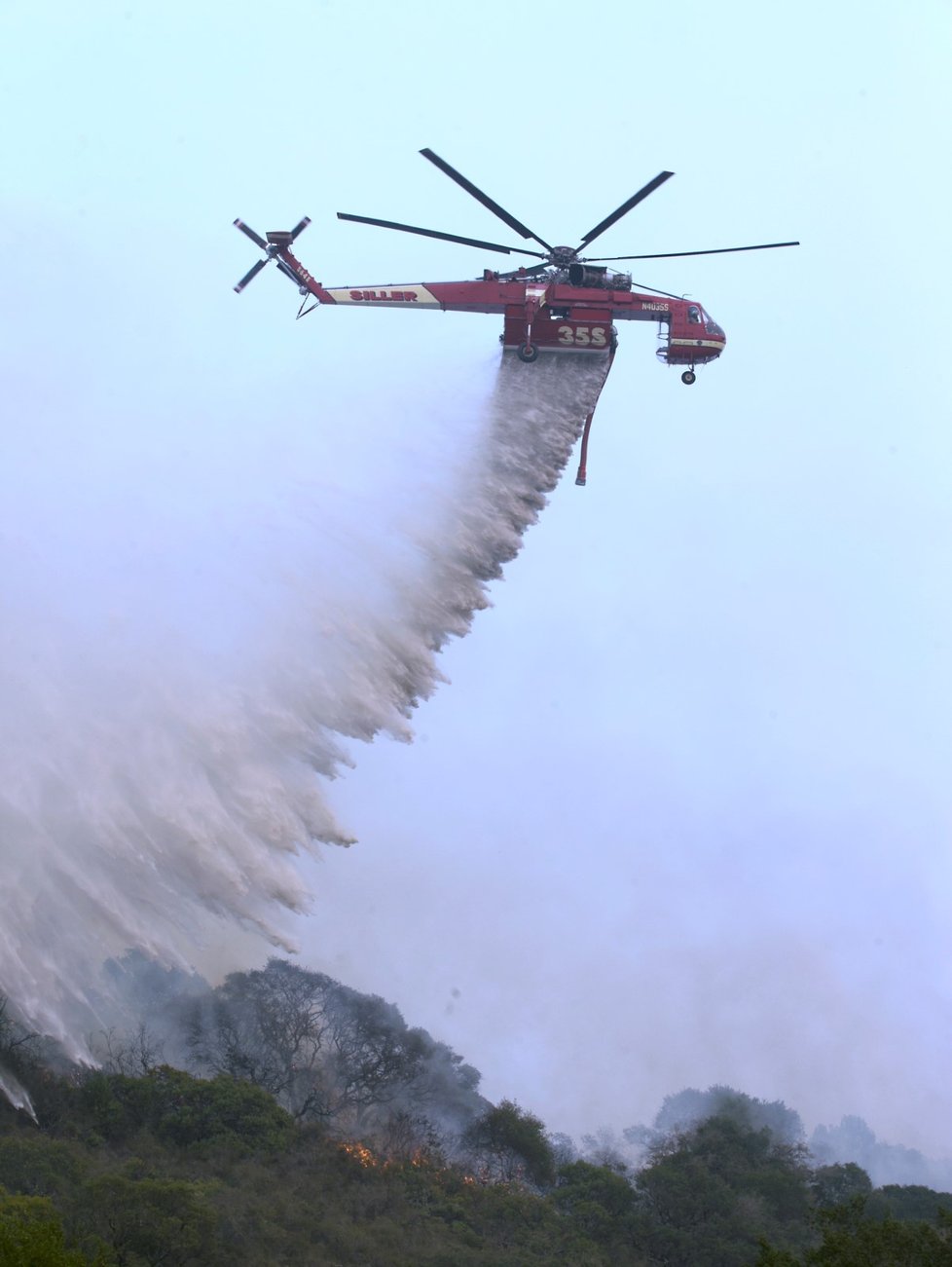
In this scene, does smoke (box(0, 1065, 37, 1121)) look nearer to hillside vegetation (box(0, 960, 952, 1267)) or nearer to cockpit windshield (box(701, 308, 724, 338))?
hillside vegetation (box(0, 960, 952, 1267))

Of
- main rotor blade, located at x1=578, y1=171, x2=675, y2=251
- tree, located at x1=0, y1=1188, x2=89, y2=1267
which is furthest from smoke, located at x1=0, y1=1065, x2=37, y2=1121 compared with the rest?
main rotor blade, located at x1=578, y1=171, x2=675, y2=251

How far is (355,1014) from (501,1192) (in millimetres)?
13631

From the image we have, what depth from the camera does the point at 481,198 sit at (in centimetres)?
3497

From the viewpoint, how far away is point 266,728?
30.2 meters

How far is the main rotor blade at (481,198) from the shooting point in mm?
34094

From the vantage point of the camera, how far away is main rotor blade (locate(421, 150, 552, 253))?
34.1m

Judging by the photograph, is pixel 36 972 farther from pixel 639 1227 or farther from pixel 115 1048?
pixel 639 1227

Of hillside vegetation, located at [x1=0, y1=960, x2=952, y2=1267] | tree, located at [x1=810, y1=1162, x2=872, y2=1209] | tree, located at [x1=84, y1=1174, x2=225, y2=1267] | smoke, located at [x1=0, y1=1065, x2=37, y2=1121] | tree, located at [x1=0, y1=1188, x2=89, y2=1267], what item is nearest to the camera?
tree, located at [x1=0, y1=1188, x2=89, y2=1267]

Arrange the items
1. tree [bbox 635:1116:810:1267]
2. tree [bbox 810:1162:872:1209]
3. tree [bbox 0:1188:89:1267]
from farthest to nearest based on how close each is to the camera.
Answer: tree [bbox 810:1162:872:1209] < tree [bbox 635:1116:810:1267] < tree [bbox 0:1188:89:1267]

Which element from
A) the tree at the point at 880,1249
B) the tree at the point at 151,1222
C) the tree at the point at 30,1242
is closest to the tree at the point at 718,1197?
the tree at the point at 880,1249

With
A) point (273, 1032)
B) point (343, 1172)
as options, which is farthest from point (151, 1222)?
point (273, 1032)

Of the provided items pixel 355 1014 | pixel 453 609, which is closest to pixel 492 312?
pixel 453 609

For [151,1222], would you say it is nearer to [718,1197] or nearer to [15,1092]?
[15,1092]

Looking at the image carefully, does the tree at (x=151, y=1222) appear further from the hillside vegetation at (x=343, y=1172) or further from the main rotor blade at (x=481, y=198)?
the main rotor blade at (x=481, y=198)
